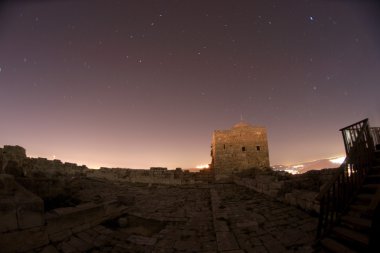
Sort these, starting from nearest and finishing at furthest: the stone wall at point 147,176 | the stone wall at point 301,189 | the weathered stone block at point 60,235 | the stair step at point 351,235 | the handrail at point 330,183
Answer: the stair step at point 351,235
the weathered stone block at point 60,235
the handrail at point 330,183
the stone wall at point 301,189
the stone wall at point 147,176

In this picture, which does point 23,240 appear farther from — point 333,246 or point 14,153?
point 14,153

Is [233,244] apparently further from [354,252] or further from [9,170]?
[9,170]

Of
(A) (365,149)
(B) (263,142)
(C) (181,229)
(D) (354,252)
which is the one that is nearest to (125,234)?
(C) (181,229)

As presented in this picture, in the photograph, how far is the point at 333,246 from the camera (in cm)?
380

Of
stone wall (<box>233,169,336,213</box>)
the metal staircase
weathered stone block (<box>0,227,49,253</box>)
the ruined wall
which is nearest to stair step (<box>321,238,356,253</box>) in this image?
the metal staircase

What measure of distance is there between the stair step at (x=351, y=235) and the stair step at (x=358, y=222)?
162 mm

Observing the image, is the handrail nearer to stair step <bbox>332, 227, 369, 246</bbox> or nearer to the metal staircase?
the metal staircase

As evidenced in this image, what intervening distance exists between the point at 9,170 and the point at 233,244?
6.14 metres

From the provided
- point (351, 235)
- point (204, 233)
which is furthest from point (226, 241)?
point (351, 235)

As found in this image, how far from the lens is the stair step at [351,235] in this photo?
3525 mm

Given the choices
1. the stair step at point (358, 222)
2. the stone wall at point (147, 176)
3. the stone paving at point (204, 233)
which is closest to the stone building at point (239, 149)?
the stone wall at point (147, 176)

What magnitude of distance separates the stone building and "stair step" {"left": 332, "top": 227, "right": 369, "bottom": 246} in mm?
19173

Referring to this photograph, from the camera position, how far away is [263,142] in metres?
24.4

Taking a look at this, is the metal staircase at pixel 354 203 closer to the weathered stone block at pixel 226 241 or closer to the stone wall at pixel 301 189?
the stone wall at pixel 301 189
